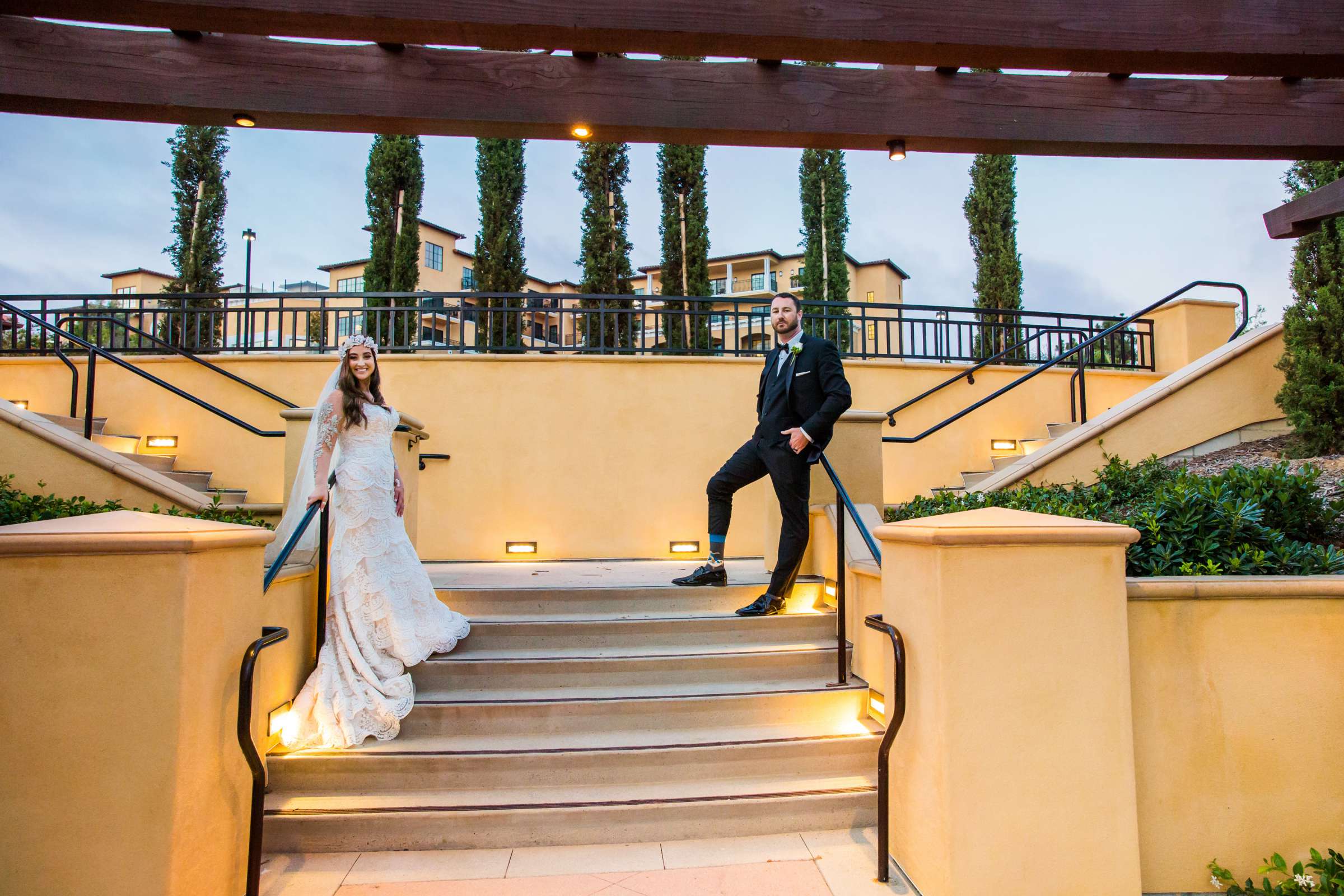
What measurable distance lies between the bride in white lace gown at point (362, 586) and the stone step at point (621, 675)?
179 millimetres

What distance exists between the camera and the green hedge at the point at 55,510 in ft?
14.5

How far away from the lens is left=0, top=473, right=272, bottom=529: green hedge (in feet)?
14.5

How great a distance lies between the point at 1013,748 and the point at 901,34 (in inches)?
145

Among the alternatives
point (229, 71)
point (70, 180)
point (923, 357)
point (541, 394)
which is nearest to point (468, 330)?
point (541, 394)

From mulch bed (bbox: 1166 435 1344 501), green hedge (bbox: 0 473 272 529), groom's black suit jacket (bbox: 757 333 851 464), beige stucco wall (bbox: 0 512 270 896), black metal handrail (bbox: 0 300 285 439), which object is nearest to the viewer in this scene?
beige stucco wall (bbox: 0 512 270 896)

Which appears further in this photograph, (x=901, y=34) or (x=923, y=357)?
(x=923, y=357)

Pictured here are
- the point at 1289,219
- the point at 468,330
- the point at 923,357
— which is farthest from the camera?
the point at 468,330

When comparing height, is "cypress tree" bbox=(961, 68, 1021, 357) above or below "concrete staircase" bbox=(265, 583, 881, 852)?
above

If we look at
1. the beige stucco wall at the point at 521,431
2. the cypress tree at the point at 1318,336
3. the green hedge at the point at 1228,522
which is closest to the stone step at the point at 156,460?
the beige stucco wall at the point at 521,431

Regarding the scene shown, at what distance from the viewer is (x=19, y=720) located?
2.19 meters

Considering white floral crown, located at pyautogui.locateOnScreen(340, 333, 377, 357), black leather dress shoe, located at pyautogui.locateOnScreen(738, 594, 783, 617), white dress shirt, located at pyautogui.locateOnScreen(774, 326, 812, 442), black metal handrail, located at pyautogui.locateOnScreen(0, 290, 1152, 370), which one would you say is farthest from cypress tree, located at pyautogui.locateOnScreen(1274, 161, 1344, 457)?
white floral crown, located at pyautogui.locateOnScreen(340, 333, 377, 357)

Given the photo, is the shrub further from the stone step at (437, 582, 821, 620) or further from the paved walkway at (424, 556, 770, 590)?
the paved walkway at (424, 556, 770, 590)

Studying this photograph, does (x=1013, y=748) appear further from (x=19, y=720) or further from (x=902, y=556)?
(x=19, y=720)

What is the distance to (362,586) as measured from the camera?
3316 mm
